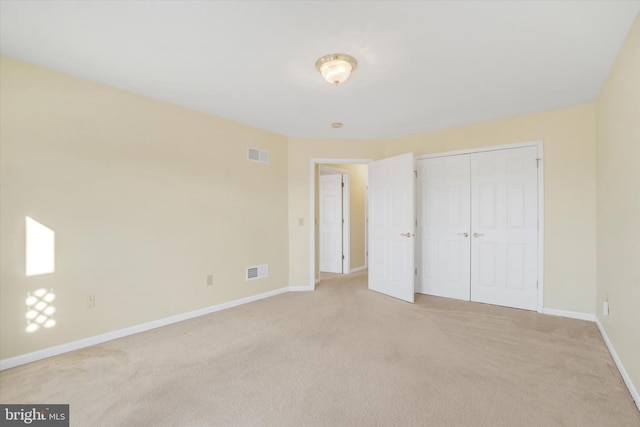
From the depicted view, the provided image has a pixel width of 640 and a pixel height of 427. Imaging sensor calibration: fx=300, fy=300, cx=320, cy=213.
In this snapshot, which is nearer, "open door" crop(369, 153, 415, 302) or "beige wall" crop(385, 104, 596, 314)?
"beige wall" crop(385, 104, 596, 314)

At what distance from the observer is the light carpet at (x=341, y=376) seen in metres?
1.80

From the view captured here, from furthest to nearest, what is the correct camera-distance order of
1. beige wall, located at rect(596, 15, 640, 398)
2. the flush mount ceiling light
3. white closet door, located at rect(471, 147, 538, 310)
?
1. white closet door, located at rect(471, 147, 538, 310)
2. the flush mount ceiling light
3. beige wall, located at rect(596, 15, 640, 398)

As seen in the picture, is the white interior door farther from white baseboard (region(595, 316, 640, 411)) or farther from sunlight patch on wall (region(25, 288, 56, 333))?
sunlight patch on wall (region(25, 288, 56, 333))

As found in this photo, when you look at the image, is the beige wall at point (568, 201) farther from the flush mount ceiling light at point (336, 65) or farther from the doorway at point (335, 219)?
the doorway at point (335, 219)

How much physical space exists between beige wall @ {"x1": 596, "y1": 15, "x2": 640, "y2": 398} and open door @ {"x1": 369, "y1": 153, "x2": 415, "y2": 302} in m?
1.94

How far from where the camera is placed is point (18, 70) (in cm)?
240

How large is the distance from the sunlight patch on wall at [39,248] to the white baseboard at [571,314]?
5124 millimetres

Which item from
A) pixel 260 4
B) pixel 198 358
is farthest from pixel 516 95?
pixel 198 358

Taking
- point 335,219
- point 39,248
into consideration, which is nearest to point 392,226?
point 335,219

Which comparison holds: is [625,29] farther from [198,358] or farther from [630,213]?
[198,358]

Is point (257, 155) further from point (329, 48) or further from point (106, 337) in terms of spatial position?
point (106, 337)

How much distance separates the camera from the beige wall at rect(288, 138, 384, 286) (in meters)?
4.73

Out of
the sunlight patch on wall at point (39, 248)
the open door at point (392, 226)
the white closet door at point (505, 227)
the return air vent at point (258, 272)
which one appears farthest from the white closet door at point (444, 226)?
the sunlight patch on wall at point (39, 248)

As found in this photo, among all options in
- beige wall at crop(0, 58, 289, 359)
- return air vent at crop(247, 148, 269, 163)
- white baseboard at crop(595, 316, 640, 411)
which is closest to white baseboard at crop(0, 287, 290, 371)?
beige wall at crop(0, 58, 289, 359)
